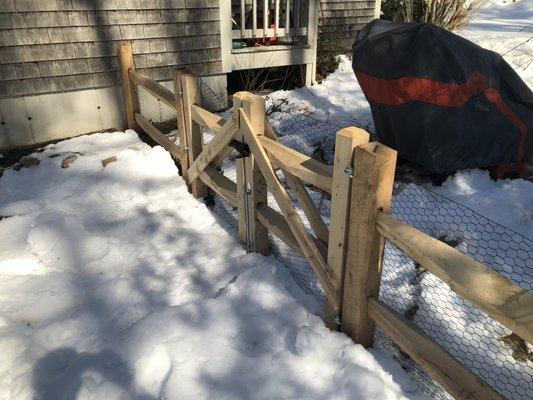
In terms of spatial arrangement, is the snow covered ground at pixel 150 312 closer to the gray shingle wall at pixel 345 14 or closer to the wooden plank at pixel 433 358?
the wooden plank at pixel 433 358

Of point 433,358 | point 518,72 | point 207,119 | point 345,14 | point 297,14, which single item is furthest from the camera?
point 345,14

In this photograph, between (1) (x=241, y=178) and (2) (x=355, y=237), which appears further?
(1) (x=241, y=178)

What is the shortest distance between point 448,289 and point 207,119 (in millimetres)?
2369

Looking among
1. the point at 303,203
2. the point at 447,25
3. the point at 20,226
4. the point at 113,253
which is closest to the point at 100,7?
the point at 20,226

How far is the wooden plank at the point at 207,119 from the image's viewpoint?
3.72m

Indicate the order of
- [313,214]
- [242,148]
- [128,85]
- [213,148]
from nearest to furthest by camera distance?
[313,214] < [242,148] < [213,148] < [128,85]

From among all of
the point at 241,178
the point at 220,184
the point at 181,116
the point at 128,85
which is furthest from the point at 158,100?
the point at 241,178

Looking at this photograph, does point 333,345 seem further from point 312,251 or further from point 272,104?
point 272,104

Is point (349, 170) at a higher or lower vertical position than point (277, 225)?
higher

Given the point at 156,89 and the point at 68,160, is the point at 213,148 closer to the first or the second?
the point at 156,89

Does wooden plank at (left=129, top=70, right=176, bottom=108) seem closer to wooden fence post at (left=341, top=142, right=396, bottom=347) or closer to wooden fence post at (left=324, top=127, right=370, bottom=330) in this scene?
wooden fence post at (left=324, top=127, right=370, bottom=330)

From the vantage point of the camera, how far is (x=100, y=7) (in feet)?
19.0

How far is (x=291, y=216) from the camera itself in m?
2.81

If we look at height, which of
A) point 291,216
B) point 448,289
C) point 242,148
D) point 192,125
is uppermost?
point 242,148
